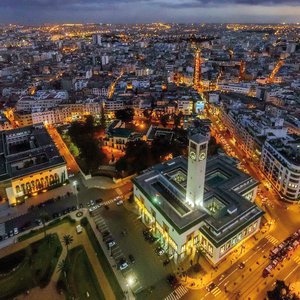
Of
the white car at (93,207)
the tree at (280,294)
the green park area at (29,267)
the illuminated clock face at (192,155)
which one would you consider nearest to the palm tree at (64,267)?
the green park area at (29,267)

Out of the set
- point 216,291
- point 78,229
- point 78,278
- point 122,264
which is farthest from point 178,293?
point 78,229

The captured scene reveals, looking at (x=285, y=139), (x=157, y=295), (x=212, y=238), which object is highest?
(x=285, y=139)

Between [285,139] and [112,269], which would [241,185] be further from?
[112,269]

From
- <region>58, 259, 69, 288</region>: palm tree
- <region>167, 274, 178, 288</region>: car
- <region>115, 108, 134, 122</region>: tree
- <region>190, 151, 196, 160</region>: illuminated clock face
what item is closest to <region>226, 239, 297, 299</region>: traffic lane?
<region>167, 274, 178, 288</region>: car

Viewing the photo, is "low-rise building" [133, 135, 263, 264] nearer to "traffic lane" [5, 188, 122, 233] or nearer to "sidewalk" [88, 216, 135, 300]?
"sidewalk" [88, 216, 135, 300]

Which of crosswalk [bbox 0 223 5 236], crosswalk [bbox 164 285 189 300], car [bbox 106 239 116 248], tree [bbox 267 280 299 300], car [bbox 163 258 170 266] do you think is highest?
tree [bbox 267 280 299 300]

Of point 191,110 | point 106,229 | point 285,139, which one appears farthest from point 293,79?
point 106,229
